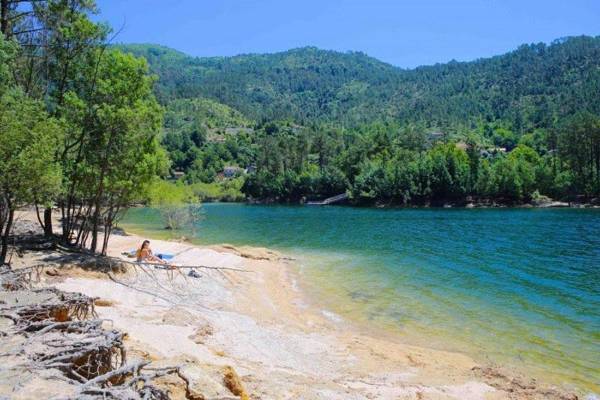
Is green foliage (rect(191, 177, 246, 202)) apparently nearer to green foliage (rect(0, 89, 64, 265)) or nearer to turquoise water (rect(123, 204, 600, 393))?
turquoise water (rect(123, 204, 600, 393))

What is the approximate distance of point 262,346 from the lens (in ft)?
49.7

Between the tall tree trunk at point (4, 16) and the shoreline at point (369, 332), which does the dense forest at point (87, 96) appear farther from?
the shoreline at point (369, 332)

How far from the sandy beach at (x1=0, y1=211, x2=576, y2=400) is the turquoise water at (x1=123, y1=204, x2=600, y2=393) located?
1703mm

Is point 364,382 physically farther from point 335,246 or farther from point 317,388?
point 335,246

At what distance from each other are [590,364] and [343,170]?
130531 millimetres

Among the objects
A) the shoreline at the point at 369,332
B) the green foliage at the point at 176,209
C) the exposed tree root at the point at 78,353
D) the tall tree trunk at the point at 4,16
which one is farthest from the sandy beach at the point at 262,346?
the green foliage at the point at 176,209

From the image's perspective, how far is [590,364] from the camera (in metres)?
15.2

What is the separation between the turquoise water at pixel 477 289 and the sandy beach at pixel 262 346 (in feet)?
5.59

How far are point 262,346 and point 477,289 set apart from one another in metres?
15.6

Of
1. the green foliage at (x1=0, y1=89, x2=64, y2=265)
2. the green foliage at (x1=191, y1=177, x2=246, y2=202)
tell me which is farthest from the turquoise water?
the green foliage at (x1=191, y1=177, x2=246, y2=202)

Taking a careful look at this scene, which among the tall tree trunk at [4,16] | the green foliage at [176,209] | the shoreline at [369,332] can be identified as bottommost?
the shoreline at [369,332]

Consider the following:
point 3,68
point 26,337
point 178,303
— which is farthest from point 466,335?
point 3,68

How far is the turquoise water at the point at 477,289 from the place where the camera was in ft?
55.3

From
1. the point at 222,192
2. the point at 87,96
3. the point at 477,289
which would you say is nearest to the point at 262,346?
the point at 477,289
